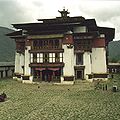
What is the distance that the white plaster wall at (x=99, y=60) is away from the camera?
51.7 m

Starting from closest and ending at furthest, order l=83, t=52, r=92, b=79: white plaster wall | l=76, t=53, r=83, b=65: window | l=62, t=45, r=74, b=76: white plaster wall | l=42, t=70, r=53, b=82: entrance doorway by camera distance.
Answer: l=62, t=45, r=74, b=76: white plaster wall
l=83, t=52, r=92, b=79: white plaster wall
l=42, t=70, r=53, b=82: entrance doorway
l=76, t=53, r=83, b=65: window

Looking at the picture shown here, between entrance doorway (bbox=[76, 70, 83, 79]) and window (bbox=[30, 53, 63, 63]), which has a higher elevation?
window (bbox=[30, 53, 63, 63])

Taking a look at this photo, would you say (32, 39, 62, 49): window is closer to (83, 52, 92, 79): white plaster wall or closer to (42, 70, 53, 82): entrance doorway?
(42, 70, 53, 82): entrance doorway

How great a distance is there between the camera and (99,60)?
5200 centimetres

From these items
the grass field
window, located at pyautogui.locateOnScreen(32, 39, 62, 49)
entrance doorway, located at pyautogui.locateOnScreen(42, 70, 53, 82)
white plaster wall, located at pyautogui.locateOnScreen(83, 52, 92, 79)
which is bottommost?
the grass field

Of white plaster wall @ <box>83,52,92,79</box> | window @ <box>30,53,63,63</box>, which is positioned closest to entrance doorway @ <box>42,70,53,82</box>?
window @ <box>30,53,63,63</box>

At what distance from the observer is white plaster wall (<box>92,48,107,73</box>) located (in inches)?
2034

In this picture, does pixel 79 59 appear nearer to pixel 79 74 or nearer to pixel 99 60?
pixel 79 74

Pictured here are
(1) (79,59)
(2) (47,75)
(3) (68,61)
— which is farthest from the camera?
(1) (79,59)

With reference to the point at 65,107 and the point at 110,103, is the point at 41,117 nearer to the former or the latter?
the point at 65,107

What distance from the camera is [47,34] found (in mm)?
48062

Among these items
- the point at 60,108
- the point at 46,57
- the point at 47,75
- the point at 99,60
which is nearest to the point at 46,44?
the point at 46,57

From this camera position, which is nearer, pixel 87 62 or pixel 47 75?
pixel 87 62

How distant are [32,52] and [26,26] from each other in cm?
A: 567
